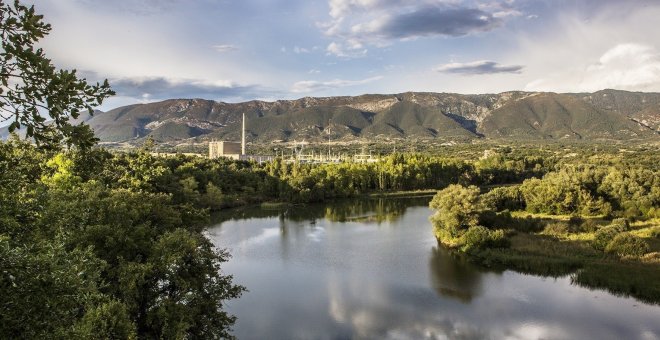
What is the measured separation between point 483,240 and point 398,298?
11.9m

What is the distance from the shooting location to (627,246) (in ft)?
102

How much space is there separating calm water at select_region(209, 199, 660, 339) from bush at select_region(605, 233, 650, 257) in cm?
538

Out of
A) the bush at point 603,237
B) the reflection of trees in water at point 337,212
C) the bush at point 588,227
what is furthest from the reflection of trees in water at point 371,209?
the bush at point 603,237

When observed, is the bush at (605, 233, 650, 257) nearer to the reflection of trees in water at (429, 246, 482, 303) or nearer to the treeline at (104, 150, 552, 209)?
the reflection of trees in water at (429, 246, 482, 303)

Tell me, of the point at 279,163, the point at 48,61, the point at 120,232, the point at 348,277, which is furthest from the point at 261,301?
the point at 279,163

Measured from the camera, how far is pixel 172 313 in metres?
14.4

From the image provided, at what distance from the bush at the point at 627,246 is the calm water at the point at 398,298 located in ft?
17.7

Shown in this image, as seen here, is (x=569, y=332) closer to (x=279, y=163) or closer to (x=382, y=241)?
(x=382, y=241)

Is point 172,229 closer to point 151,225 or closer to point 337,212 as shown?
point 151,225

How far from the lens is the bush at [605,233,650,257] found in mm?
30830

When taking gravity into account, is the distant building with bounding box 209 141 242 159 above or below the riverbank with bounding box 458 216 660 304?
above

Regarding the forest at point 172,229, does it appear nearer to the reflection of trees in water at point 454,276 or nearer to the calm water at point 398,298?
the reflection of trees in water at point 454,276

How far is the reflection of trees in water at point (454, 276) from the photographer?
1078 inches

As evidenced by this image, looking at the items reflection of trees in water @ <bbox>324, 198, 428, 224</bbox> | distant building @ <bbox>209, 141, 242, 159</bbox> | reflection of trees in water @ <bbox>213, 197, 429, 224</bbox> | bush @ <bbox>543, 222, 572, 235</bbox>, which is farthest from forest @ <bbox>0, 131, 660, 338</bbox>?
distant building @ <bbox>209, 141, 242, 159</bbox>
